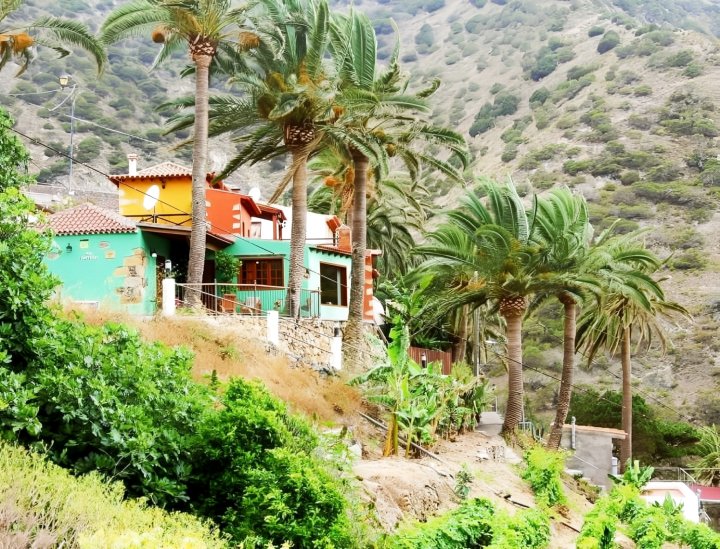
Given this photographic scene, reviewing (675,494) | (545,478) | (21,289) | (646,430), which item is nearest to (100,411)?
(21,289)

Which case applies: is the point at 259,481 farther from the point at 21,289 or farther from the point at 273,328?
the point at 273,328

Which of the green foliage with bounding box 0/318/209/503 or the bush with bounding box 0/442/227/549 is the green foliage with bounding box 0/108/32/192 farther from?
the bush with bounding box 0/442/227/549

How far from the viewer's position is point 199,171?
1050 inches

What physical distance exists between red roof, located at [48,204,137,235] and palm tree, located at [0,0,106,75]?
18.8ft

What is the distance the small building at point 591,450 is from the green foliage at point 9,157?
26805 millimetres

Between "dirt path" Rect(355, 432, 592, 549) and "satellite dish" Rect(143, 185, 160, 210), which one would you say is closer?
"dirt path" Rect(355, 432, 592, 549)

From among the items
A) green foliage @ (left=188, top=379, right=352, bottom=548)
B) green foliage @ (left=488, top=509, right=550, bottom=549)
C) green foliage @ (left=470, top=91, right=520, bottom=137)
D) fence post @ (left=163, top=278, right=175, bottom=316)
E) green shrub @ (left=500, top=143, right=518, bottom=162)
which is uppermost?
green foliage @ (left=470, top=91, right=520, bottom=137)

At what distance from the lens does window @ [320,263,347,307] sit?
124 ft

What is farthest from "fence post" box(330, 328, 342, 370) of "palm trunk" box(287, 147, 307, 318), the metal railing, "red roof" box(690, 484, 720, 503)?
"red roof" box(690, 484, 720, 503)

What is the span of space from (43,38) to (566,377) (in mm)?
20778

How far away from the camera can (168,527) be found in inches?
352

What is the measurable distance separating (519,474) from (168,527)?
Result: 16573 millimetres

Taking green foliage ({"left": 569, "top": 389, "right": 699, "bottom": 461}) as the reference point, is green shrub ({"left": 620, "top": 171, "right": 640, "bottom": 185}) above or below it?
above

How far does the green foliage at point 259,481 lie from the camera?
32.2 ft
